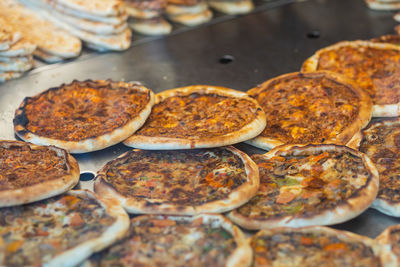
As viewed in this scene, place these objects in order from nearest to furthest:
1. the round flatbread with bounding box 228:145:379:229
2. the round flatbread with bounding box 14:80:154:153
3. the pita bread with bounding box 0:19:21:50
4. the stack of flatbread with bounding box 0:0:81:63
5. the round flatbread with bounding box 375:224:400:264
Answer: the round flatbread with bounding box 375:224:400:264 → the round flatbread with bounding box 228:145:379:229 → the round flatbread with bounding box 14:80:154:153 → the pita bread with bounding box 0:19:21:50 → the stack of flatbread with bounding box 0:0:81:63

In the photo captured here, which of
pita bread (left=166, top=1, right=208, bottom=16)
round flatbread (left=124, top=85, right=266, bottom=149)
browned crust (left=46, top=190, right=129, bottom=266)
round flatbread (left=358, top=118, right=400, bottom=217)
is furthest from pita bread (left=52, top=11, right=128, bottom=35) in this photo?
round flatbread (left=358, top=118, right=400, bottom=217)

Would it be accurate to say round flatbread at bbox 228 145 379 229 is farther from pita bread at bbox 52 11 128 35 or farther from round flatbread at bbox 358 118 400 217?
pita bread at bbox 52 11 128 35

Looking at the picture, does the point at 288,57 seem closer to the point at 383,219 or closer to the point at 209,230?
the point at 383,219

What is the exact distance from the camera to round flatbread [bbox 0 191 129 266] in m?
2.53

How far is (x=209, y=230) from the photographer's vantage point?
9.06ft

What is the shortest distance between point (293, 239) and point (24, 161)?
185 centimetres

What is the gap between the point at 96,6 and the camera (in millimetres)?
4887

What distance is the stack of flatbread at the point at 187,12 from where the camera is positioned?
5.61m

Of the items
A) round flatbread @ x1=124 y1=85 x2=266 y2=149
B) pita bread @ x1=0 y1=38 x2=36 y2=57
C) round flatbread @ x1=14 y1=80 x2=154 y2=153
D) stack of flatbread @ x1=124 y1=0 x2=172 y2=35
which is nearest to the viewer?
round flatbread @ x1=124 y1=85 x2=266 y2=149

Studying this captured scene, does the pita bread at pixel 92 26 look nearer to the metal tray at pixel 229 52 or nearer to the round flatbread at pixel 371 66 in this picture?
the metal tray at pixel 229 52

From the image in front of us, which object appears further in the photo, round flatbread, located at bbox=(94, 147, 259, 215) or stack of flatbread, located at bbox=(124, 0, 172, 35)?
stack of flatbread, located at bbox=(124, 0, 172, 35)

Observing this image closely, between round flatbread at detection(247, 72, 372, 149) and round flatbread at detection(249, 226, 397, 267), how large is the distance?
100 cm

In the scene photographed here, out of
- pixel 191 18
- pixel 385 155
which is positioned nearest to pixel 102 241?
pixel 385 155

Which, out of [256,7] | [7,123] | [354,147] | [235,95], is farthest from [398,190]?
[256,7]
